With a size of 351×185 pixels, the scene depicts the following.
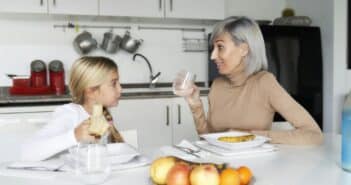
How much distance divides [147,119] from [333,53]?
1787 millimetres

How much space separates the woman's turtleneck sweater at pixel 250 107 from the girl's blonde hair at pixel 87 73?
1.61ft

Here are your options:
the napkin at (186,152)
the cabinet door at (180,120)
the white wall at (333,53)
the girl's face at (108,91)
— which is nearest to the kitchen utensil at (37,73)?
the cabinet door at (180,120)

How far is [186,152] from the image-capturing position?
57.2 inches

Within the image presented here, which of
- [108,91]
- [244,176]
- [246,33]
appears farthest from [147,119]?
[244,176]

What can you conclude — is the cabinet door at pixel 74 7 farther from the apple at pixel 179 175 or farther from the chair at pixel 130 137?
the apple at pixel 179 175

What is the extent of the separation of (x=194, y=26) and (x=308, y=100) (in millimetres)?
1246

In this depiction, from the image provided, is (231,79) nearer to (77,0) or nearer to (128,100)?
(128,100)

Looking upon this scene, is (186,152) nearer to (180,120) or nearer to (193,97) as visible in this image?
(193,97)

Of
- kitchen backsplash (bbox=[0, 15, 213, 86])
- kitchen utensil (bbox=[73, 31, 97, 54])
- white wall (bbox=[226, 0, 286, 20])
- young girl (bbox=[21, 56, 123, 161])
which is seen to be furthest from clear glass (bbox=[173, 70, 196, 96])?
white wall (bbox=[226, 0, 286, 20])

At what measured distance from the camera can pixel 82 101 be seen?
1674 mm

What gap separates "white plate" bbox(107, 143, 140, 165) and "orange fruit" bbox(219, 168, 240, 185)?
1.23 ft

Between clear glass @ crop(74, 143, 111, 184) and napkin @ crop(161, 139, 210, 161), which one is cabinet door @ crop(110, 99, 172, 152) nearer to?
napkin @ crop(161, 139, 210, 161)

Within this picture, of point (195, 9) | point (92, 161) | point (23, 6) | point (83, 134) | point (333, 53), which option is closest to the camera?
point (92, 161)

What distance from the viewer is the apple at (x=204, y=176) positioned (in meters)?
0.96
